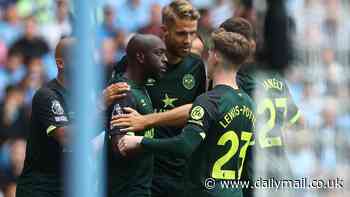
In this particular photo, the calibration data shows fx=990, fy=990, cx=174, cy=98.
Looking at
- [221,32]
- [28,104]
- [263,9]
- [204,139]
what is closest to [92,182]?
[204,139]

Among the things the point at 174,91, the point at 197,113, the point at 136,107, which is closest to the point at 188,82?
the point at 174,91

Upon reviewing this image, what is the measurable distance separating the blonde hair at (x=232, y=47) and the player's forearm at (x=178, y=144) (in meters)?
0.53

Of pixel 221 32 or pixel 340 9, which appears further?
pixel 340 9

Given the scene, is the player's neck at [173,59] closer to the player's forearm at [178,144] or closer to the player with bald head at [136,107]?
the player with bald head at [136,107]

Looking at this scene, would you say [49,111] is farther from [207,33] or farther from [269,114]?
[207,33]

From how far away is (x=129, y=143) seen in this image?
525 centimetres

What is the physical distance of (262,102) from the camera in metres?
6.01

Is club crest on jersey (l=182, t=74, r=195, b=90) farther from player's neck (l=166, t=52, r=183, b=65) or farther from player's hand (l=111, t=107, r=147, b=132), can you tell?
player's hand (l=111, t=107, r=147, b=132)

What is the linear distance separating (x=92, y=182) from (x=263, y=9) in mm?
4033

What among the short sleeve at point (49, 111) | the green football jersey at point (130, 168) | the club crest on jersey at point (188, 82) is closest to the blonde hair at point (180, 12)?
Answer: the club crest on jersey at point (188, 82)

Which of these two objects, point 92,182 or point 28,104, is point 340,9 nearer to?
point 28,104

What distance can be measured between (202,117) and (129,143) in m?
0.41

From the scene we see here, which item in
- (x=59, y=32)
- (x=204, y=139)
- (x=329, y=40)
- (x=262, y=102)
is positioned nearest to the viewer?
(x=204, y=139)

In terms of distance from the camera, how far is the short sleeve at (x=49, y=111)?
5746mm
